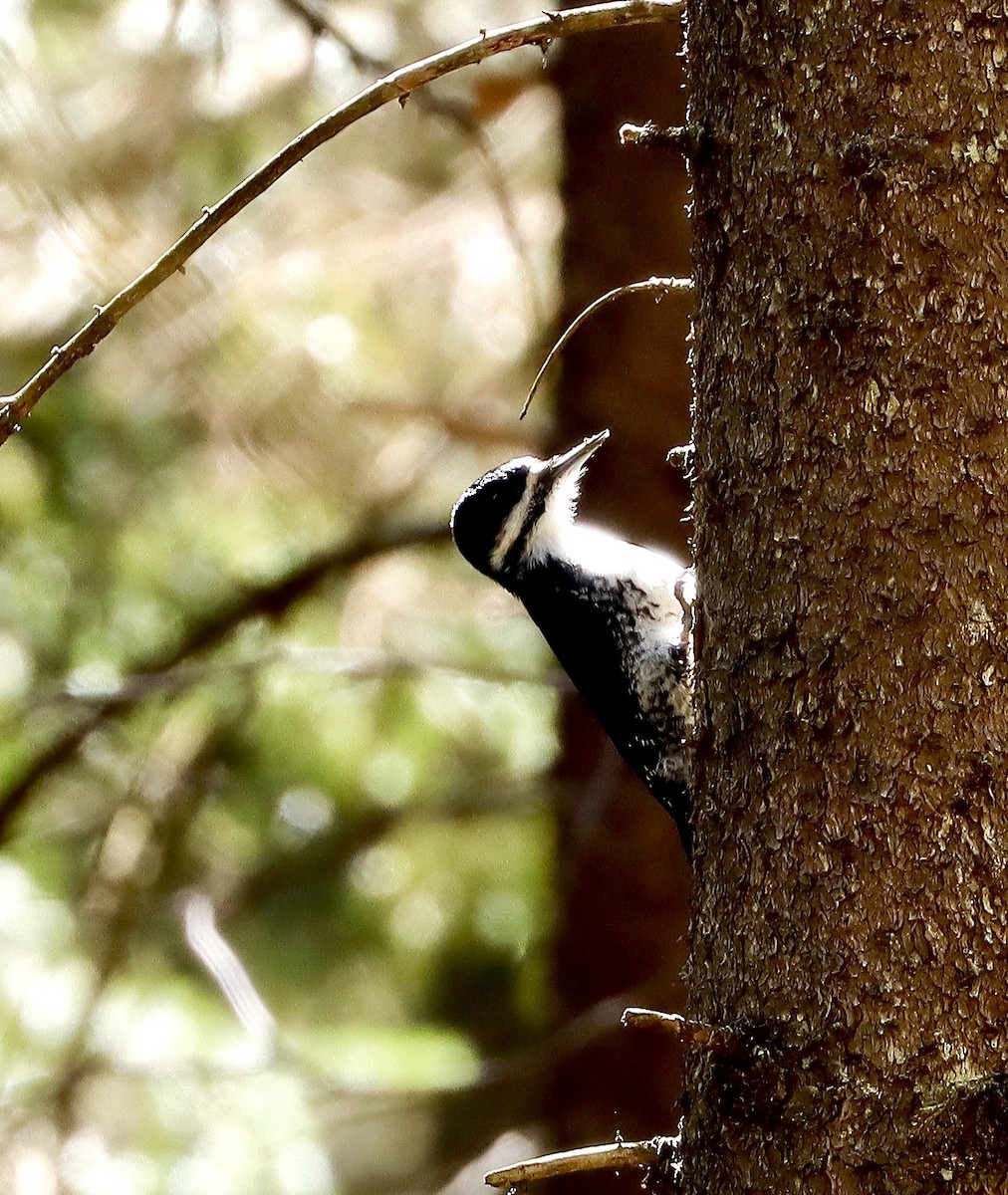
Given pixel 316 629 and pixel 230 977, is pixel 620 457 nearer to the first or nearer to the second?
pixel 316 629

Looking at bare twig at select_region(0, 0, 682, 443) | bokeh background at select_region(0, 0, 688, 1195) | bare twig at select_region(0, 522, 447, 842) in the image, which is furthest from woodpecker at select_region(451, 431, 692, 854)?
bare twig at select_region(0, 0, 682, 443)

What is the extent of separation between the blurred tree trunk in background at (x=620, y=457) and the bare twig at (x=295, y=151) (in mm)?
2696

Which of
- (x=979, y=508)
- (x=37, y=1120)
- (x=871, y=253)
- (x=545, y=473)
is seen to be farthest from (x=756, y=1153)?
(x=37, y=1120)

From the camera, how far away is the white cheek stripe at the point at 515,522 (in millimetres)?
3611

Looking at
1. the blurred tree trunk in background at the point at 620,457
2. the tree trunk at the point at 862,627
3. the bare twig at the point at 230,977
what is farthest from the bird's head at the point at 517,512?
the tree trunk at the point at 862,627

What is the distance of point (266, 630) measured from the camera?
498 centimetres

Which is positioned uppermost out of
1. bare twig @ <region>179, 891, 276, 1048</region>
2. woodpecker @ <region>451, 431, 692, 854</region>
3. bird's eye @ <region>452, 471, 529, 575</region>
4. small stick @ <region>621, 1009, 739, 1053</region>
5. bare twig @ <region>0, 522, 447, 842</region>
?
bare twig @ <region>0, 522, 447, 842</region>

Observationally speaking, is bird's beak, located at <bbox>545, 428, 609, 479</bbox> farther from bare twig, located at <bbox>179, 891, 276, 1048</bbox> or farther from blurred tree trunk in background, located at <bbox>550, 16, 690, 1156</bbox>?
bare twig, located at <bbox>179, 891, 276, 1048</bbox>

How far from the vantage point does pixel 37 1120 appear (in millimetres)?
5086

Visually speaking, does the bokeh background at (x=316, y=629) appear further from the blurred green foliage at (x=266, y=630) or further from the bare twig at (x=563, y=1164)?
the bare twig at (x=563, y=1164)

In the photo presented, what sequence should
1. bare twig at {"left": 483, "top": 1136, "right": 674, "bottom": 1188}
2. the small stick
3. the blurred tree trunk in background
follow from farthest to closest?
the blurred tree trunk in background
bare twig at {"left": 483, "top": 1136, "right": 674, "bottom": 1188}
the small stick

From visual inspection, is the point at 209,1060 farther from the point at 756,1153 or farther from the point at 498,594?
the point at 756,1153

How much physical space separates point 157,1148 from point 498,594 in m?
2.35

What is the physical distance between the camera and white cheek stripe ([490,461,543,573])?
3.61m
